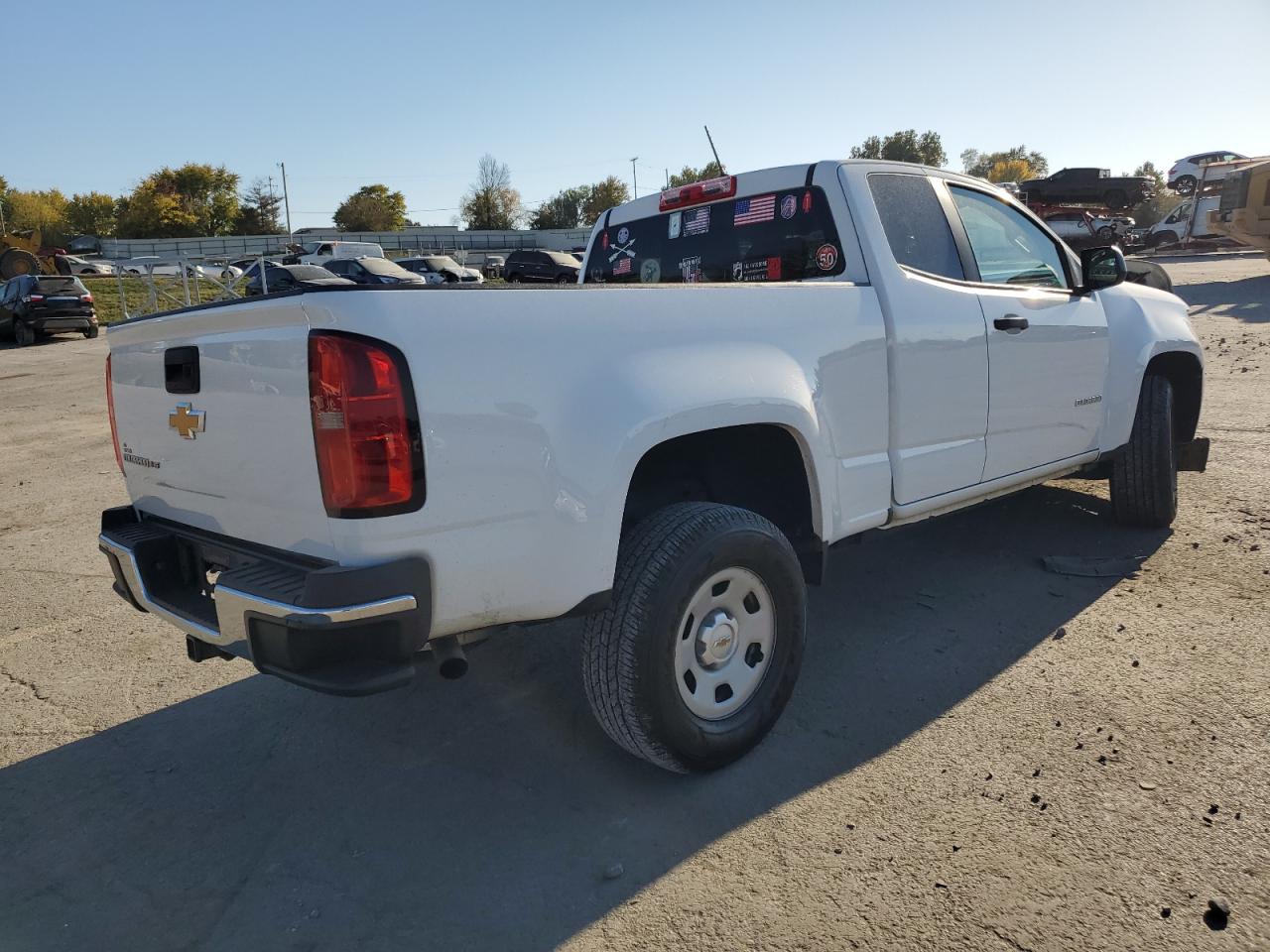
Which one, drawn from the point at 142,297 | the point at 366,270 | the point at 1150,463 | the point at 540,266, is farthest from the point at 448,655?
the point at 142,297

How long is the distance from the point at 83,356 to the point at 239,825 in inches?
730

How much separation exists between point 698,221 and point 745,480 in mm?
1420

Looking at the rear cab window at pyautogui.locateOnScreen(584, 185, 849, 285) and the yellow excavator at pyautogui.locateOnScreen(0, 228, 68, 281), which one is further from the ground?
the yellow excavator at pyautogui.locateOnScreen(0, 228, 68, 281)

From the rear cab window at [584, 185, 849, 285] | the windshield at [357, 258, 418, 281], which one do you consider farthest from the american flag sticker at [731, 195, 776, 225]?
the windshield at [357, 258, 418, 281]

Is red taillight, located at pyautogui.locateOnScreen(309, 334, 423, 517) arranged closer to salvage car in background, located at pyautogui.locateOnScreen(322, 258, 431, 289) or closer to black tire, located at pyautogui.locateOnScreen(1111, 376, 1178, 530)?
black tire, located at pyautogui.locateOnScreen(1111, 376, 1178, 530)

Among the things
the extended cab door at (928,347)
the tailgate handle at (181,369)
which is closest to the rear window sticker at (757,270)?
the extended cab door at (928,347)

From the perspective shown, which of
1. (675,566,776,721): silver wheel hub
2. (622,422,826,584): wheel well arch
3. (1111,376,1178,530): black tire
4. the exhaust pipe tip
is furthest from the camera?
(1111,376,1178,530): black tire

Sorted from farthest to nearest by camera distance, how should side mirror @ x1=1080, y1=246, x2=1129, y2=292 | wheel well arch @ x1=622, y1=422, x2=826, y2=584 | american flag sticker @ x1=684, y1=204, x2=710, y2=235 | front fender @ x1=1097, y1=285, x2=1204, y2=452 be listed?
front fender @ x1=1097, y1=285, x2=1204, y2=452
side mirror @ x1=1080, y1=246, x2=1129, y2=292
american flag sticker @ x1=684, y1=204, x2=710, y2=235
wheel well arch @ x1=622, y1=422, x2=826, y2=584

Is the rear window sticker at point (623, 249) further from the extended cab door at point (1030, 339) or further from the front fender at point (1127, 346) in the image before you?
the front fender at point (1127, 346)

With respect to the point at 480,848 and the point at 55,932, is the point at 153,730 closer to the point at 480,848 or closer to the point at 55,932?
the point at 55,932

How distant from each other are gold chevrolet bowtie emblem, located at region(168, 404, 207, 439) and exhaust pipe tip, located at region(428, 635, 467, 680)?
0.97 meters

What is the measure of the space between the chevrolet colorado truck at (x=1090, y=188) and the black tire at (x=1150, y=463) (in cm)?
2668

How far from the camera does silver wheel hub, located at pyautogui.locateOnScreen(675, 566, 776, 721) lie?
2.79 m

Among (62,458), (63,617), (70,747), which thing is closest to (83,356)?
(62,458)
